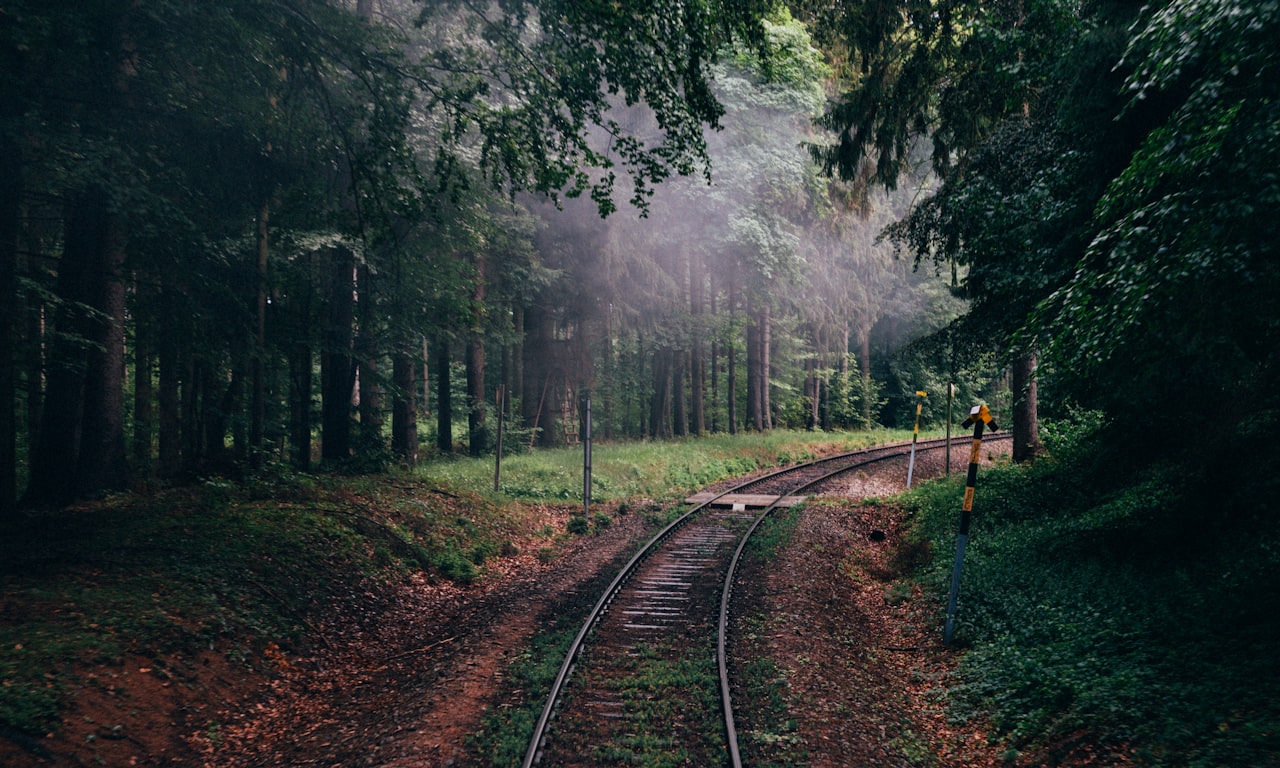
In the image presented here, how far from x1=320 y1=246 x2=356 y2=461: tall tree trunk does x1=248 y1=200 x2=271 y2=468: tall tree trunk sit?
1.36 metres

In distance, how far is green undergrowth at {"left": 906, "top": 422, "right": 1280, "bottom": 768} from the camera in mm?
4949

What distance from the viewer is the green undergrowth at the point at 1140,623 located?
4949 mm

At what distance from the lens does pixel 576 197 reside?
8484 mm

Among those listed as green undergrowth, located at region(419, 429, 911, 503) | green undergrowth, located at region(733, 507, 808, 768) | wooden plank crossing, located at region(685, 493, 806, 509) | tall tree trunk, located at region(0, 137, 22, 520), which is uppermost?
tall tree trunk, located at region(0, 137, 22, 520)

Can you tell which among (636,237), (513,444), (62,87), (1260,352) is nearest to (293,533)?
(62,87)

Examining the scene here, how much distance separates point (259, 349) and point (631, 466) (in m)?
11.5

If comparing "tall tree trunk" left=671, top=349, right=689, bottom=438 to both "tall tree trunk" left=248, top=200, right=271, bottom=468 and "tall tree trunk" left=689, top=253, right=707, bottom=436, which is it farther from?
"tall tree trunk" left=248, top=200, right=271, bottom=468

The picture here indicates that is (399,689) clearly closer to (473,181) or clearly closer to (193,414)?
(193,414)

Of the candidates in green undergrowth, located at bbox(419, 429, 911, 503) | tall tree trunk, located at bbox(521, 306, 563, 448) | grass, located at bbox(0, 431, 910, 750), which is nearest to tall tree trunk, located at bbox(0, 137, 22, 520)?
grass, located at bbox(0, 431, 910, 750)

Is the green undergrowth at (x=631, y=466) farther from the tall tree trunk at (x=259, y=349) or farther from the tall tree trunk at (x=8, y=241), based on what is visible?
the tall tree trunk at (x=8, y=241)

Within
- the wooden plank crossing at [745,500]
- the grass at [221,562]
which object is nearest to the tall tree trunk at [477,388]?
the grass at [221,562]

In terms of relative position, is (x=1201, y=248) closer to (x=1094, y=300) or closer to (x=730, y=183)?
(x=1094, y=300)

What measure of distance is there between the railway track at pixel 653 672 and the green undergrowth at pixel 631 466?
5842 mm

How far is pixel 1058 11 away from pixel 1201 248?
4.68m
